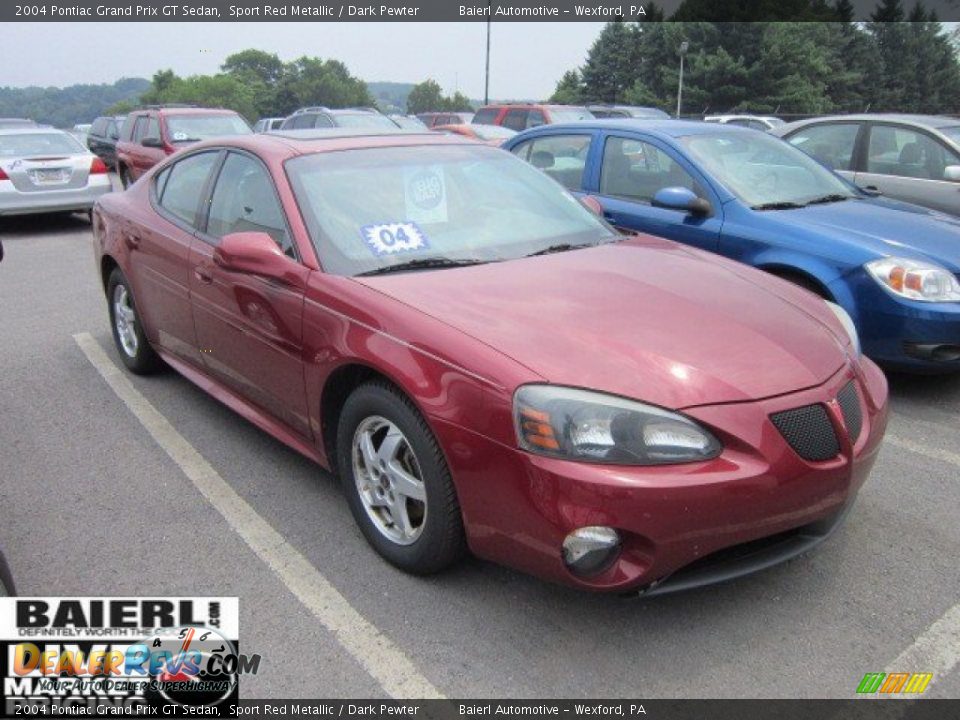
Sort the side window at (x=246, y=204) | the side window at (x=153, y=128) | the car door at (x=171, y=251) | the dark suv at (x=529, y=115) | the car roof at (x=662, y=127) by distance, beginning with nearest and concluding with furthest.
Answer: the side window at (x=246, y=204)
the car door at (x=171, y=251)
the car roof at (x=662, y=127)
the side window at (x=153, y=128)
the dark suv at (x=529, y=115)

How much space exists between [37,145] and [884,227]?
1083 centimetres

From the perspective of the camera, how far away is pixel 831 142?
751cm

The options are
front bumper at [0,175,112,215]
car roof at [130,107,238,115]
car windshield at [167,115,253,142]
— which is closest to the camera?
front bumper at [0,175,112,215]

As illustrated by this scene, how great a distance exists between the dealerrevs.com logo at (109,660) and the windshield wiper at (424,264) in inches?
52.9

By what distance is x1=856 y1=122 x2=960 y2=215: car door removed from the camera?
6.71m

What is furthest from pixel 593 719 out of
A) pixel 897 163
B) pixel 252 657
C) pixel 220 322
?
pixel 897 163

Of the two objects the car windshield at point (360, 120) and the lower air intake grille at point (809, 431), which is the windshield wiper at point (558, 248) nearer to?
the lower air intake grille at point (809, 431)

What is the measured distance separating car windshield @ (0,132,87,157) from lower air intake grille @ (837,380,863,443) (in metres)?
11.3

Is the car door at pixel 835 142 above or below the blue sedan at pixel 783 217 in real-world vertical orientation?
above

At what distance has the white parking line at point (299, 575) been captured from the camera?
2.44 m

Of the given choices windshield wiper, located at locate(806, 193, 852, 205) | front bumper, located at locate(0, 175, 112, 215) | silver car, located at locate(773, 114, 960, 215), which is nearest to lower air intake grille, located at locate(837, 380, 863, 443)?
windshield wiper, located at locate(806, 193, 852, 205)

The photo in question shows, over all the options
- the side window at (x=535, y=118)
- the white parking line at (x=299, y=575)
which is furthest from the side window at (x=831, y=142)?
the side window at (x=535, y=118)

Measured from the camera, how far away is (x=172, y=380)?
500cm

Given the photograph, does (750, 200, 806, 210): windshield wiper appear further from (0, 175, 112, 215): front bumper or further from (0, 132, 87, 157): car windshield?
(0, 132, 87, 157): car windshield
